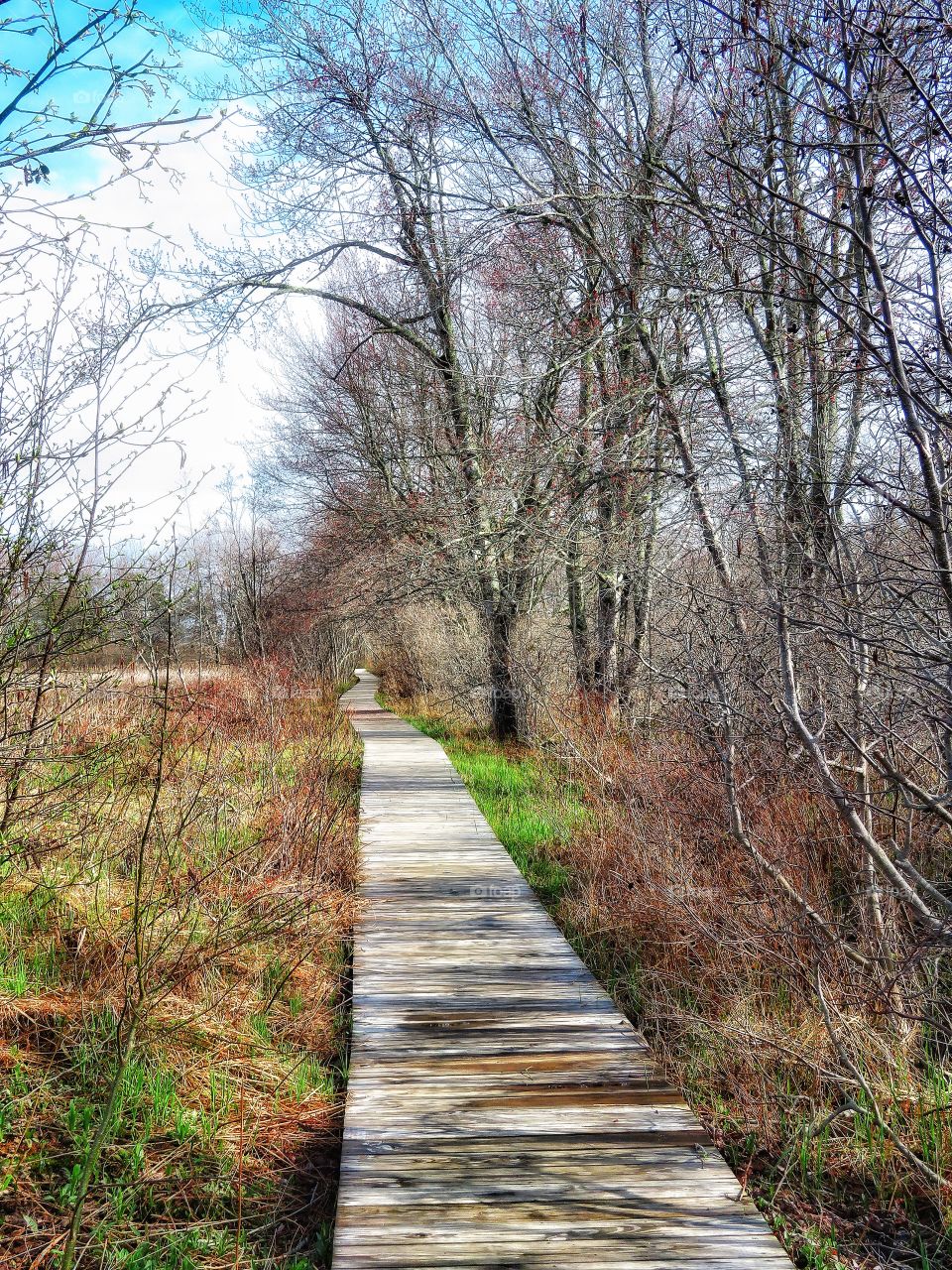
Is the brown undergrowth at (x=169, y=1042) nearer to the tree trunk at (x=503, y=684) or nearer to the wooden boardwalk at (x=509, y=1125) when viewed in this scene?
the wooden boardwalk at (x=509, y=1125)

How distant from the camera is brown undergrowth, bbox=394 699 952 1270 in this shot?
2840 millimetres

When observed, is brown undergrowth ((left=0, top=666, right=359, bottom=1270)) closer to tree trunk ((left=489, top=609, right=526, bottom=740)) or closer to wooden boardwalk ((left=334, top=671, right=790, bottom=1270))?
wooden boardwalk ((left=334, top=671, right=790, bottom=1270))

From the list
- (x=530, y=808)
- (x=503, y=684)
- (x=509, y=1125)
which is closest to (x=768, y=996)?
(x=509, y=1125)

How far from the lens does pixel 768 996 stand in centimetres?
403

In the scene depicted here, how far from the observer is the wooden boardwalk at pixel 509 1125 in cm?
236

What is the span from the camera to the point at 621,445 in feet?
20.9

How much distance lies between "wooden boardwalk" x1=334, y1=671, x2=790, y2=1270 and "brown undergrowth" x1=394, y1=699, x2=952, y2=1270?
28 cm

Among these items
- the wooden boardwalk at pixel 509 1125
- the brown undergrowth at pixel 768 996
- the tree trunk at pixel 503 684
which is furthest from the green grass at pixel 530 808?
the wooden boardwalk at pixel 509 1125

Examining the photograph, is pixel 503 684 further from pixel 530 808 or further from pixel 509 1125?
pixel 509 1125

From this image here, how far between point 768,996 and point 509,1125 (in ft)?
5.51

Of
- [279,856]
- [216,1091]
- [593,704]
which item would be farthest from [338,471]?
[216,1091]

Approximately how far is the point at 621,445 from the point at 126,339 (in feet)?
12.2

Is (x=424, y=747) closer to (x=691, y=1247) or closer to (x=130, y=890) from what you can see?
(x=130, y=890)

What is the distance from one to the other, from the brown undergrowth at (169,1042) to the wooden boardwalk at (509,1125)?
9.5 inches
